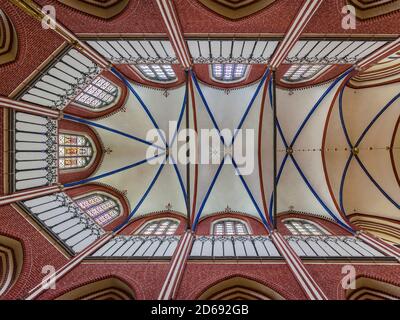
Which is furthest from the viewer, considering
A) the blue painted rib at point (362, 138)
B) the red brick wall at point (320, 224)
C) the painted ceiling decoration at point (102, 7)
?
the blue painted rib at point (362, 138)

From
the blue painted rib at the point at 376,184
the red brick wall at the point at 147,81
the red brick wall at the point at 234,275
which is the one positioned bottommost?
the red brick wall at the point at 234,275

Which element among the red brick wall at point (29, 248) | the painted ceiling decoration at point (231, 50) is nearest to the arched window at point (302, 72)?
the painted ceiling decoration at point (231, 50)

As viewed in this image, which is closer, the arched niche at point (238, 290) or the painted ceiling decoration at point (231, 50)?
the arched niche at point (238, 290)

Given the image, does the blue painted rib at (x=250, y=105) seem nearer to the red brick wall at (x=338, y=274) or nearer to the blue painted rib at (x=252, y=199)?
the blue painted rib at (x=252, y=199)

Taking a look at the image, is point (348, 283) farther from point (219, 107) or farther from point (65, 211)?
point (65, 211)

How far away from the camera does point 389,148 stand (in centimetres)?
1254

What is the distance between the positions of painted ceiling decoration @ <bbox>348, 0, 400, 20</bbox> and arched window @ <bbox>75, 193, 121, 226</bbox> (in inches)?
511

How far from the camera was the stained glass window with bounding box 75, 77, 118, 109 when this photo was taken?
11.8 meters

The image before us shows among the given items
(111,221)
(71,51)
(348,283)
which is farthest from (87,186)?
(348,283)

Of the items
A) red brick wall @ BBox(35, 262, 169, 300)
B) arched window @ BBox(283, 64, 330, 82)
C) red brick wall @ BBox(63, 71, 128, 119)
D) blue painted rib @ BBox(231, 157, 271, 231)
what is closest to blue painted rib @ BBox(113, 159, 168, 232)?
red brick wall @ BBox(35, 262, 169, 300)

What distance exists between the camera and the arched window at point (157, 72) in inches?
444

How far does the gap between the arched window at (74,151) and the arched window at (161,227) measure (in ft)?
17.3

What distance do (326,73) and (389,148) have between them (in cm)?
552

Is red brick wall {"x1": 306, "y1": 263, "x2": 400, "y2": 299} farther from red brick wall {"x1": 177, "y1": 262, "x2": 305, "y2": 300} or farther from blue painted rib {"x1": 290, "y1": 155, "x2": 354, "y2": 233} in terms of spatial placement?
A: blue painted rib {"x1": 290, "y1": 155, "x2": 354, "y2": 233}
